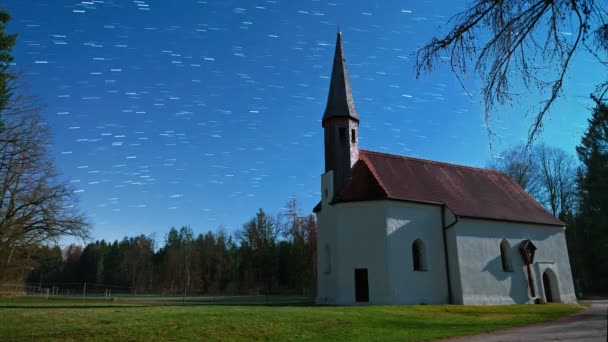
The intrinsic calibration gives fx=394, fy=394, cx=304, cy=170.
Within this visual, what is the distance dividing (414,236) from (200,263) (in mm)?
58005

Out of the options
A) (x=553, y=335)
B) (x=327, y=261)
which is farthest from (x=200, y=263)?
(x=553, y=335)

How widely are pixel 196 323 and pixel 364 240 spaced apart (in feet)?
43.7

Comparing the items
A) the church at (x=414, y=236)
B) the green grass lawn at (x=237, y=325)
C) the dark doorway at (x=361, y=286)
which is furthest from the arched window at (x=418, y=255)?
the green grass lawn at (x=237, y=325)

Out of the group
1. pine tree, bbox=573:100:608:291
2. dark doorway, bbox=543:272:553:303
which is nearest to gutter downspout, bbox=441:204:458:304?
dark doorway, bbox=543:272:553:303

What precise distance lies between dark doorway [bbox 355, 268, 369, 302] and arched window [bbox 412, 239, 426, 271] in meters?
3.49

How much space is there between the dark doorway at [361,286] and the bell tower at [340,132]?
5.18 meters

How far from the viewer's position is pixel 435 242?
83.8ft

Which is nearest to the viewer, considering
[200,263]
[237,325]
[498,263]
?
[237,325]

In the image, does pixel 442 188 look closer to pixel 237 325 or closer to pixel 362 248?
pixel 362 248

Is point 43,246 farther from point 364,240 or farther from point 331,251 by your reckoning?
point 364,240

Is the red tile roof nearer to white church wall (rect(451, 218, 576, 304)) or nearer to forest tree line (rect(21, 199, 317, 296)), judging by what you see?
white church wall (rect(451, 218, 576, 304))

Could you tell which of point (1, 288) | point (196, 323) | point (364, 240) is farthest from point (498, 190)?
point (1, 288)

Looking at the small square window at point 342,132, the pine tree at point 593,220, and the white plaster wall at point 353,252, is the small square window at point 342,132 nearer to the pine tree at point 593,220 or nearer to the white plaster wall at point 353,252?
the white plaster wall at point 353,252

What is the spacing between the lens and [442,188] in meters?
28.6
